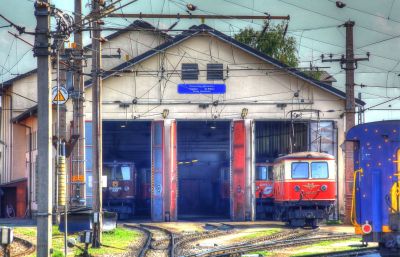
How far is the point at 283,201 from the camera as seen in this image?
136ft

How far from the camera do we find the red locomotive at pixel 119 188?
51.4 m

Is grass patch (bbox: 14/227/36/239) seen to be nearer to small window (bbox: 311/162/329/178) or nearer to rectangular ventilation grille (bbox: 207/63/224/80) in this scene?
small window (bbox: 311/162/329/178)

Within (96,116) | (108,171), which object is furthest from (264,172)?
(96,116)

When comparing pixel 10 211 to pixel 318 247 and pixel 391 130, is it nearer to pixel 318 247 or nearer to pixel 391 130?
pixel 318 247

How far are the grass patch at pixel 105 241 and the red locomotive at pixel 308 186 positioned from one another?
725 cm

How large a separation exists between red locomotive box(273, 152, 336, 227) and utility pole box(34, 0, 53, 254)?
21488 millimetres

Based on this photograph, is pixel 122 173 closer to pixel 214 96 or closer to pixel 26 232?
pixel 214 96

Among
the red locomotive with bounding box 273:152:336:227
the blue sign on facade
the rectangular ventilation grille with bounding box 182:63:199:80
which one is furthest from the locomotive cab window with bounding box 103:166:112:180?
the red locomotive with bounding box 273:152:336:227

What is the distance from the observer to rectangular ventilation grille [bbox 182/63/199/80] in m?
50.6

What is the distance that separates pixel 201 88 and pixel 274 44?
99.0 ft

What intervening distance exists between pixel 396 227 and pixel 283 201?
71.6ft

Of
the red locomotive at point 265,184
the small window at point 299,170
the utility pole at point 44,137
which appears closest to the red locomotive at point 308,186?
the small window at point 299,170

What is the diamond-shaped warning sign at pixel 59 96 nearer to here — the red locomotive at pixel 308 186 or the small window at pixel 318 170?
the red locomotive at pixel 308 186

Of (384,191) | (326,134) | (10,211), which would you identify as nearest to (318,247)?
(384,191)
